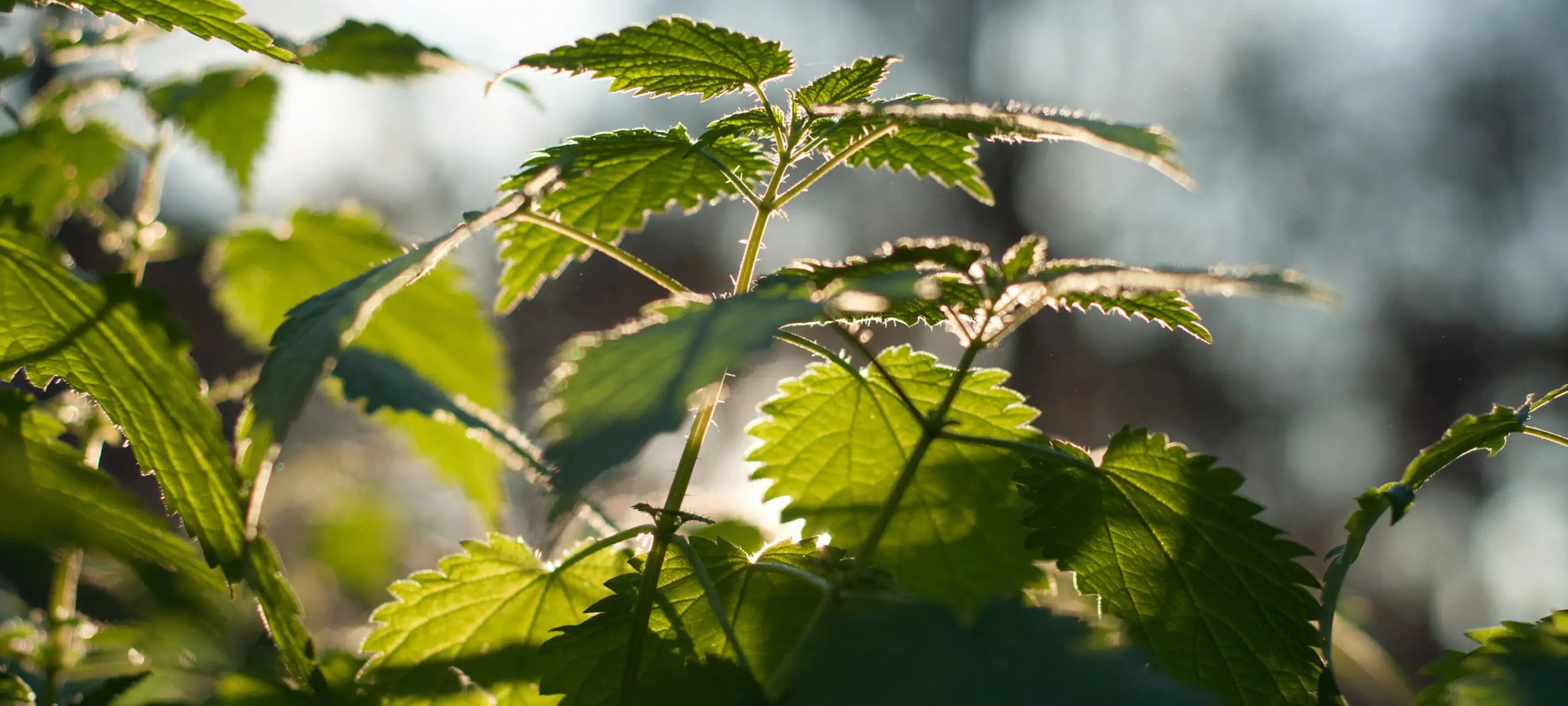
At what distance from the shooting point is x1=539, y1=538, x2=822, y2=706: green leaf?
480 mm

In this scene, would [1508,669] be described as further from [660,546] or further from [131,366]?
[131,366]

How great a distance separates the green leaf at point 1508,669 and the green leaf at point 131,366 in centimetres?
58

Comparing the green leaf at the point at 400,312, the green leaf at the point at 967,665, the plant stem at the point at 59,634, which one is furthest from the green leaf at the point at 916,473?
the green leaf at the point at 400,312

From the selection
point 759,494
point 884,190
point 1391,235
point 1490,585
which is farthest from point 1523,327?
point 759,494

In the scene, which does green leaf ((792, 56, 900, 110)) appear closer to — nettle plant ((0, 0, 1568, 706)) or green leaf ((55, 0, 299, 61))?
nettle plant ((0, 0, 1568, 706))

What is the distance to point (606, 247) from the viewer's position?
1.88ft

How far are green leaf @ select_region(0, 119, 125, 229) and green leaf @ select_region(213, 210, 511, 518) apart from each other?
0.15 m

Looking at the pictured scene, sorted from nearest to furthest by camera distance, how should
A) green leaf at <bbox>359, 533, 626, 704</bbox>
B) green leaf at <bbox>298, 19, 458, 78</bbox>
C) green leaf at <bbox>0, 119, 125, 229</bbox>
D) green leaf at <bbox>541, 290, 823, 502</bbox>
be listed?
green leaf at <bbox>541, 290, 823, 502</bbox> < green leaf at <bbox>359, 533, 626, 704</bbox> < green leaf at <bbox>298, 19, 458, 78</bbox> < green leaf at <bbox>0, 119, 125, 229</bbox>

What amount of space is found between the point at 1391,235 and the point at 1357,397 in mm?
952

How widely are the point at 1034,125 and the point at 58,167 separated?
1.08m

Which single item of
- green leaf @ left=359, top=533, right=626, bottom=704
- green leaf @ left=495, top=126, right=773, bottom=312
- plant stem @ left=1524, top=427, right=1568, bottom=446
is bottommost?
green leaf @ left=359, top=533, right=626, bottom=704

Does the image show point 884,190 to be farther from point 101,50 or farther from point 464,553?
point 464,553

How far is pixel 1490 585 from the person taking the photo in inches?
183

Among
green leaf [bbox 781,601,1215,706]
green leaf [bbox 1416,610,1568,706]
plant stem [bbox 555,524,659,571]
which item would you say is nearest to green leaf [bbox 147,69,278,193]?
plant stem [bbox 555,524,659,571]
